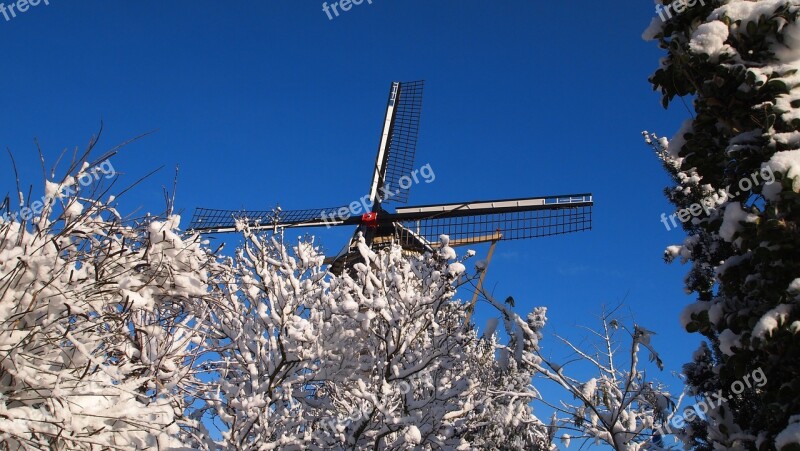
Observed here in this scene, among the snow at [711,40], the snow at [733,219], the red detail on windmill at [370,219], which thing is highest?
the red detail on windmill at [370,219]

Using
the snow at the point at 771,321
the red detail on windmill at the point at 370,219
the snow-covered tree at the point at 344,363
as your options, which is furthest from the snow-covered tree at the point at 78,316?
the red detail on windmill at the point at 370,219

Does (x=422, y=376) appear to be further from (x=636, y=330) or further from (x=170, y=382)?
(x=170, y=382)

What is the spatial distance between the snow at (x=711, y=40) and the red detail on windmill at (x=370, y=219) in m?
19.8

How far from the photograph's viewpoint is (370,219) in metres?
24.2

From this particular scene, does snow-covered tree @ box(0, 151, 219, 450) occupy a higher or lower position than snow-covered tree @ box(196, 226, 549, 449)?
lower

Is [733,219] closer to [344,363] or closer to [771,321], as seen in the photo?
[771,321]

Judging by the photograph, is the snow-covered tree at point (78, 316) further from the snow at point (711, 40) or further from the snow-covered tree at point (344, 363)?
the snow at point (711, 40)

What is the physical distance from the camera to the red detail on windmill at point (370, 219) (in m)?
24.1

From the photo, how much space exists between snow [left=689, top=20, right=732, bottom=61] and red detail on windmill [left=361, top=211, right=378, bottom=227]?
65.0 feet

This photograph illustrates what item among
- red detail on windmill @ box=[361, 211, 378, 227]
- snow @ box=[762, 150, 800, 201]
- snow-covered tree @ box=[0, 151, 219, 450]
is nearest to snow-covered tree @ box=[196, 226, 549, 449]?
snow-covered tree @ box=[0, 151, 219, 450]

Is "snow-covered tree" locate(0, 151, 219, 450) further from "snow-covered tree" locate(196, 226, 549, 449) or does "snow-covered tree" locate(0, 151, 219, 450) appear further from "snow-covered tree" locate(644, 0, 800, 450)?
"snow-covered tree" locate(644, 0, 800, 450)

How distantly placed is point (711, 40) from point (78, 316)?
490 cm

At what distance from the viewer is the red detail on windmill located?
24.1 m

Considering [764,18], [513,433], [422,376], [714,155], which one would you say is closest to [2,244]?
[714,155]
